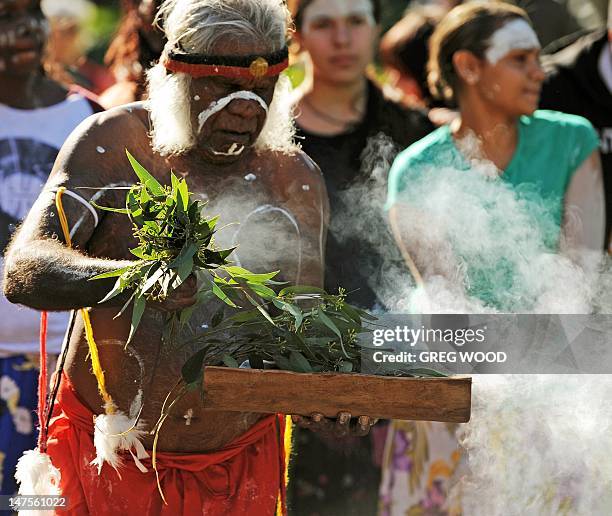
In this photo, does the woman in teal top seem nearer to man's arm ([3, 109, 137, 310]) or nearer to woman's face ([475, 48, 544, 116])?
woman's face ([475, 48, 544, 116])

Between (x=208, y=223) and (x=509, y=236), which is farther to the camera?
(x=509, y=236)

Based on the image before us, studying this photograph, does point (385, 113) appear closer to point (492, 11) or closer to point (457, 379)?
Result: point (492, 11)

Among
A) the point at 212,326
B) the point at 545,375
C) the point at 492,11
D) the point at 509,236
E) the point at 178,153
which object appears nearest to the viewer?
the point at 212,326

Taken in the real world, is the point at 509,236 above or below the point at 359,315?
above

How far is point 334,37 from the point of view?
5523 mm

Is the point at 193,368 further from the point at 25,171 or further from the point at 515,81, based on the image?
the point at 515,81

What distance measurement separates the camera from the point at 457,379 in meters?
3.24

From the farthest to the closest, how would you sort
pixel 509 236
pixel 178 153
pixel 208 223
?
pixel 509 236
pixel 178 153
pixel 208 223

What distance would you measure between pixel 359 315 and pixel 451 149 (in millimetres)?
1848

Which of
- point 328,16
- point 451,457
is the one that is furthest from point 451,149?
point 451,457

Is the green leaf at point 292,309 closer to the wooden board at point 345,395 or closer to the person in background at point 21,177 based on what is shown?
the wooden board at point 345,395

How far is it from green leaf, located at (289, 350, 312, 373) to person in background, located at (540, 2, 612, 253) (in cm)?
260

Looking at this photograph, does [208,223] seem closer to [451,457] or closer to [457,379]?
[457,379]

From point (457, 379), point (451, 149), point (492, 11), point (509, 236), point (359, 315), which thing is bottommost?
point (457, 379)
